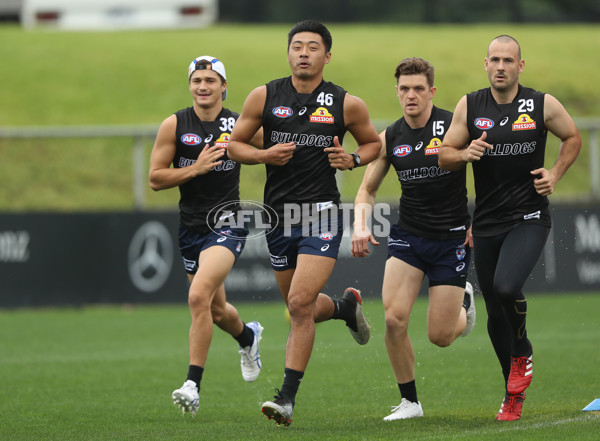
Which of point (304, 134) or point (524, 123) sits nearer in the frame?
point (524, 123)

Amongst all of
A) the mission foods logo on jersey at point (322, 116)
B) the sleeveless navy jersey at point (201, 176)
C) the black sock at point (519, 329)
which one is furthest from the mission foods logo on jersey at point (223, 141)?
the black sock at point (519, 329)

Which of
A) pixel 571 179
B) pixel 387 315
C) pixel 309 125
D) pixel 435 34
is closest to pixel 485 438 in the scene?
pixel 387 315

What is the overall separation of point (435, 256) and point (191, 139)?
2.39 m

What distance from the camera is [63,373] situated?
10859 mm

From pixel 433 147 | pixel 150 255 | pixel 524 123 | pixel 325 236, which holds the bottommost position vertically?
pixel 150 255

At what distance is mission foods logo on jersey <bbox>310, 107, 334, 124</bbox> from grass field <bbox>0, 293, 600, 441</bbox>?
2.17 m

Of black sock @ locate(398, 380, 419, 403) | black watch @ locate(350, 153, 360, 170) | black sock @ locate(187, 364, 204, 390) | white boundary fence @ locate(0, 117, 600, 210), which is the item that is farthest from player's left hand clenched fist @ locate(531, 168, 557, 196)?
white boundary fence @ locate(0, 117, 600, 210)

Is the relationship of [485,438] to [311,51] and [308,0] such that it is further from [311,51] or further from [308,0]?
[308,0]

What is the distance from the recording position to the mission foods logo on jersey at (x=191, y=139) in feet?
28.8

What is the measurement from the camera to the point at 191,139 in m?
8.77

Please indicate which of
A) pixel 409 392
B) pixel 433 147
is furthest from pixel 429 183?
pixel 409 392

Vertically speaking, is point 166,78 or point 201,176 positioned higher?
point 166,78

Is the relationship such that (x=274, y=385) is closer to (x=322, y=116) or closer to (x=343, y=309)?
(x=343, y=309)

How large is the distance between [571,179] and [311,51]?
53.5 feet
